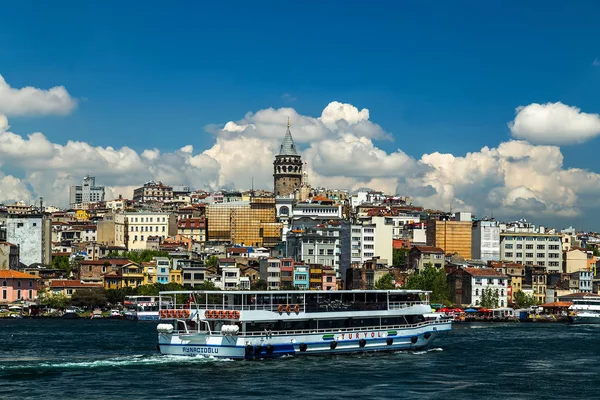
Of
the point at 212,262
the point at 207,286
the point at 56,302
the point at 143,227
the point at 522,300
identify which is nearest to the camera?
the point at 207,286

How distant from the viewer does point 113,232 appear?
139 meters

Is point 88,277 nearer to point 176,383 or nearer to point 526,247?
point 526,247

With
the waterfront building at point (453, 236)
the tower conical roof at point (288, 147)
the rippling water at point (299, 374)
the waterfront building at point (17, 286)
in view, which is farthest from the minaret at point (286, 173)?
the rippling water at point (299, 374)

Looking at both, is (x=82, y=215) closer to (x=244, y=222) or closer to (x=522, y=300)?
(x=244, y=222)

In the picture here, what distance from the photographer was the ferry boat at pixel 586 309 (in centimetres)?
10225

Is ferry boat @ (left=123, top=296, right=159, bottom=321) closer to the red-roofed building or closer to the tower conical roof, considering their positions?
the red-roofed building

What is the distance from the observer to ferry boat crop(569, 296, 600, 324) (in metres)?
102

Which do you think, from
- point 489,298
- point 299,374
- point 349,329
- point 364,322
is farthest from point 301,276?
point 299,374

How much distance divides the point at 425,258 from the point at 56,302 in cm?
3941

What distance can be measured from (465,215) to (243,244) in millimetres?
30381

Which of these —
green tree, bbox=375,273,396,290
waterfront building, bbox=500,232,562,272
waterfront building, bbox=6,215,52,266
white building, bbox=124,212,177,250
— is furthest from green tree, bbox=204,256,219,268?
waterfront building, bbox=500,232,562,272

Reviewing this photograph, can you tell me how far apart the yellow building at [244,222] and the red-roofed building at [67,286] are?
130 feet

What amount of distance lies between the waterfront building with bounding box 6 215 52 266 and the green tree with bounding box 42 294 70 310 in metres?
19.8

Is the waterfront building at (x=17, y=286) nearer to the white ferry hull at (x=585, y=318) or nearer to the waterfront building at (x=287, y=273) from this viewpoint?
the waterfront building at (x=287, y=273)
